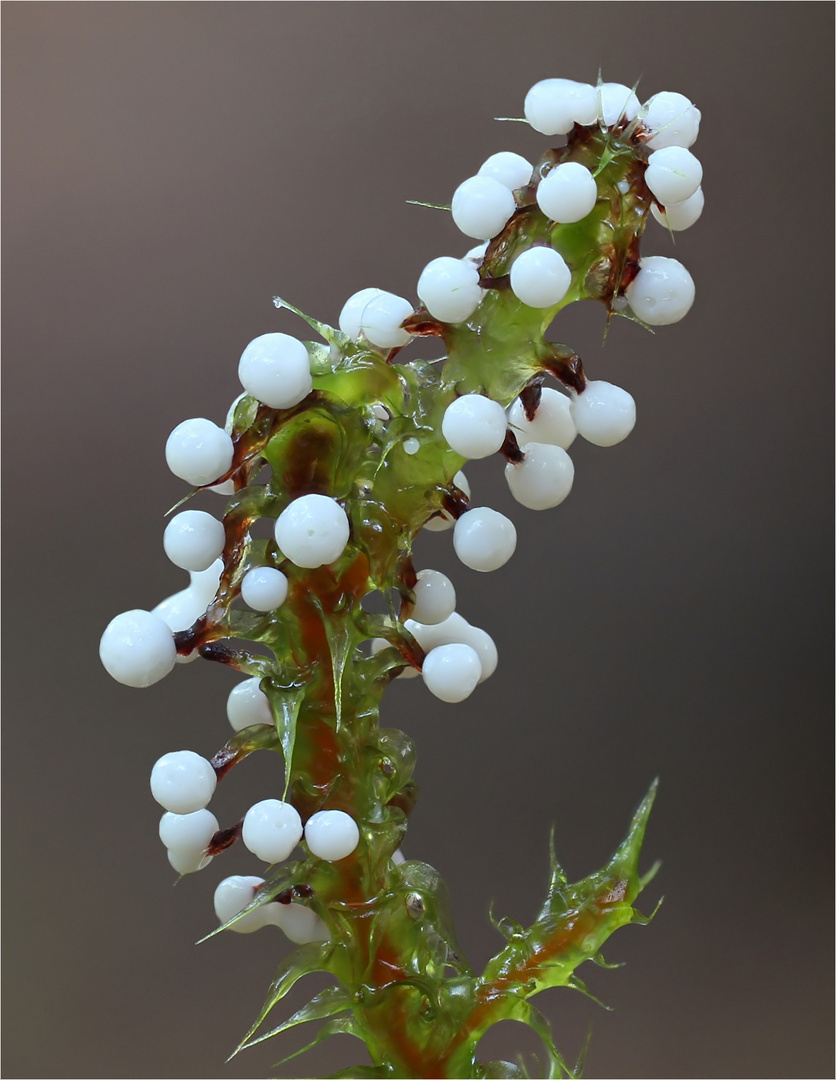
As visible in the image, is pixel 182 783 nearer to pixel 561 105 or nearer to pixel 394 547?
pixel 394 547

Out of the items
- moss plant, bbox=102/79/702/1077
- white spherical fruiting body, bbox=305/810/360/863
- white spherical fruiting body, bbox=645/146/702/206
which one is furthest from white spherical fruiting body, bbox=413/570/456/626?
white spherical fruiting body, bbox=645/146/702/206

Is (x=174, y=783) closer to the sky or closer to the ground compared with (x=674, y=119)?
closer to the ground

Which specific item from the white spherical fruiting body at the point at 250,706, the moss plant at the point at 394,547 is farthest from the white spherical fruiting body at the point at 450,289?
the white spherical fruiting body at the point at 250,706

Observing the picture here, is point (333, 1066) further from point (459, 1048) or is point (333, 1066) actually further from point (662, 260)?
point (662, 260)

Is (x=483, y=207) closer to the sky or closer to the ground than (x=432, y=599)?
closer to the sky

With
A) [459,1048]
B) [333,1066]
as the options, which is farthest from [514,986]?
[333,1066]

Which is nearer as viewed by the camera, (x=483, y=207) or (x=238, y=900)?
(x=483, y=207)

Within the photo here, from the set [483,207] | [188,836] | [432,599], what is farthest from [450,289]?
[188,836]
